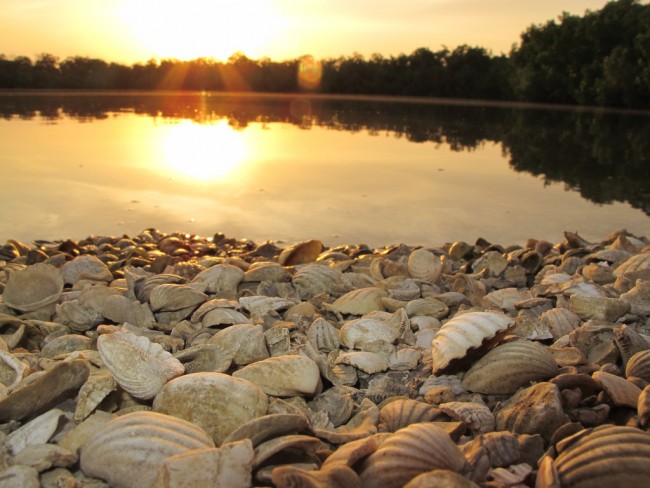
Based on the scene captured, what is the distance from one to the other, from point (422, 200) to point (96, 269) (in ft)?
13.4

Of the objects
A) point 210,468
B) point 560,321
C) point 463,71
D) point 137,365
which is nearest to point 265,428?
point 210,468

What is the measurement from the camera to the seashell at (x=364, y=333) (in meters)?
2.43

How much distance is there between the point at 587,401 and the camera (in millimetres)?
1888

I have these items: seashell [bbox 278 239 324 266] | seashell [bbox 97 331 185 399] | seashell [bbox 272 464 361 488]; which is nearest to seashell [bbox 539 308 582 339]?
seashell [bbox 272 464 361 488]

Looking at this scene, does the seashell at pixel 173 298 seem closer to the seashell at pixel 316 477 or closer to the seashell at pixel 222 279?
the seashell at pixel 222 279

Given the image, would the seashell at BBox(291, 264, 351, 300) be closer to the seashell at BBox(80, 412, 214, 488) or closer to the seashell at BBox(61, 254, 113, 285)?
the seashell at BBox(61, 254, 113, 285)

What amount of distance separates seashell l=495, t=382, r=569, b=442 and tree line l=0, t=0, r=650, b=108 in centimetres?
3932

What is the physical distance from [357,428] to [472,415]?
35cm

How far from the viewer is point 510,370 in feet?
6.57

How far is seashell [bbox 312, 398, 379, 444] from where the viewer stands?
66.8 inches

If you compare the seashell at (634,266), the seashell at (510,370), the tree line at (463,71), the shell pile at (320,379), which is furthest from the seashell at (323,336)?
the tree line at (463,71)

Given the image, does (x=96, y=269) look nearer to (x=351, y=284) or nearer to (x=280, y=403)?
(x=351, y=284)

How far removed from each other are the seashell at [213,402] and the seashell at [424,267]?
1750mm

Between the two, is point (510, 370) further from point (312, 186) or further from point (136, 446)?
point (312, 186)
